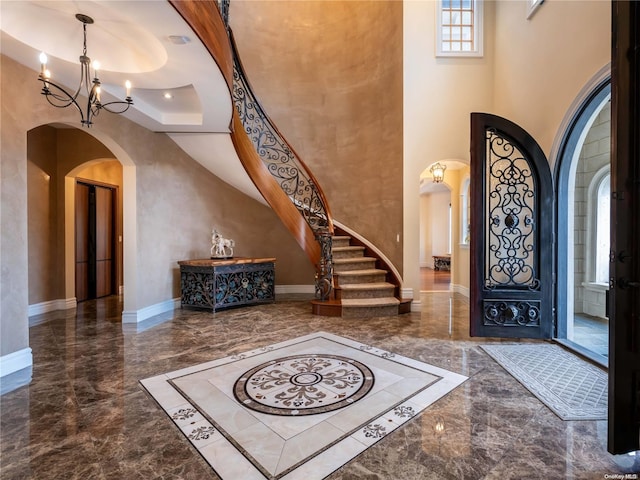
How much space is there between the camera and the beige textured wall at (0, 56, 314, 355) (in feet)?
9.07

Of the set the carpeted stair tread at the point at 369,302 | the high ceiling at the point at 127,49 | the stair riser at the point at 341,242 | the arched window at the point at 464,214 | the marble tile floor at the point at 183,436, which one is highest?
the high ceiling at the point at 127,49

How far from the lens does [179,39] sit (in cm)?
241

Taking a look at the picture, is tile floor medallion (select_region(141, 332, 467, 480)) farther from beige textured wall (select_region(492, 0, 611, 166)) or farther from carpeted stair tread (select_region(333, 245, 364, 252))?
beige textured wall (select_region(492, 0, 611, 166))

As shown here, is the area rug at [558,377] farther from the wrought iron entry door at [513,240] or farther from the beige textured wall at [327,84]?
the beige textured wall at [327,84]

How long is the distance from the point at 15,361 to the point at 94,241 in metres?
3.59

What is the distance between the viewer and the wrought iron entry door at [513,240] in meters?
3.41

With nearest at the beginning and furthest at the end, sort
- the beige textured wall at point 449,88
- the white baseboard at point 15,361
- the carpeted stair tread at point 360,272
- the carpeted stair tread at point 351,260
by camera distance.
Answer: the white baseboard at point 15,361, the beige textured wall at point 449,88, the carpeted stair tread at point 360,272, the carpeted stair tread at point 351,260

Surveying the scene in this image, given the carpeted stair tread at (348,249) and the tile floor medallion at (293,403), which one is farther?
the carpeted stair tread at (348,249)

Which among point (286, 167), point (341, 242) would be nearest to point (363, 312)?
point (341, 242)

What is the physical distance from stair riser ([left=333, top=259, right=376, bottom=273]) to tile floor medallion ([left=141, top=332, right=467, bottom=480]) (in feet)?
7.01

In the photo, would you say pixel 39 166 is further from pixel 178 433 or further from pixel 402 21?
pixel 402 21

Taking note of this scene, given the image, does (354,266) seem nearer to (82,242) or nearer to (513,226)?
(513,226)

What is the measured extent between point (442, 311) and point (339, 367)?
109 inches

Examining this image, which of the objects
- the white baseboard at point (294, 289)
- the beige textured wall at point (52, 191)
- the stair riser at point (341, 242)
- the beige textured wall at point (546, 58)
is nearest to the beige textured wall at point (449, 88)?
the beige textured wall at point (546, 58)
